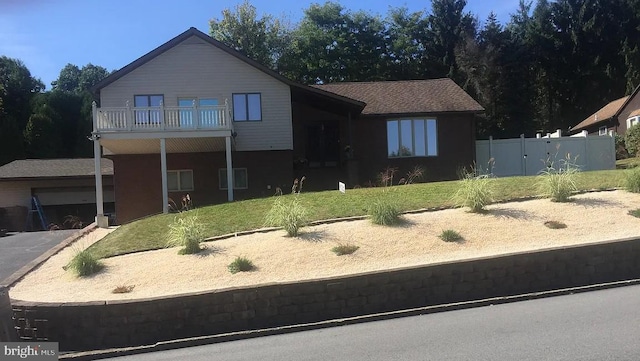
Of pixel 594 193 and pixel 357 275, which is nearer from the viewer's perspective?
pixel 357 275

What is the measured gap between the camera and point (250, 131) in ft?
75.1

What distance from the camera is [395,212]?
461 inches

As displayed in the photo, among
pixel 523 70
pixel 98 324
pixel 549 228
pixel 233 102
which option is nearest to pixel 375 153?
pixel 233 102

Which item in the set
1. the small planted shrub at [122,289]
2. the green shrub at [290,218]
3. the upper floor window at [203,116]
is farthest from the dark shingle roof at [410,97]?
the small planted shrub at [122,289]

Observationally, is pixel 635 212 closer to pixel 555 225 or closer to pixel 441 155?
pixel 555 225

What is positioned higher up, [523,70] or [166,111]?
[523,70]

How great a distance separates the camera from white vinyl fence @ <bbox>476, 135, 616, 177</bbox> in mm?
24281

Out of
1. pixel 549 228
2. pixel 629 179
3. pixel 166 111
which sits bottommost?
pixel 549 228

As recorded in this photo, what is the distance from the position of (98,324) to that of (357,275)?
165 inches

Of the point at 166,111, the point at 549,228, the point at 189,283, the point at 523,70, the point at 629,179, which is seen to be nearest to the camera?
the point at 189,283

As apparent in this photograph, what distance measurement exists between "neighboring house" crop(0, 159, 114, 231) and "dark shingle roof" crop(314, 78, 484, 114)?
16.8 m

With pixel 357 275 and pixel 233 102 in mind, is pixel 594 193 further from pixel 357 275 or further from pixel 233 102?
pixel 233 102

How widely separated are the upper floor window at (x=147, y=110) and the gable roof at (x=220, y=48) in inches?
50.1

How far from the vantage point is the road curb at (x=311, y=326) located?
7.54 metres
